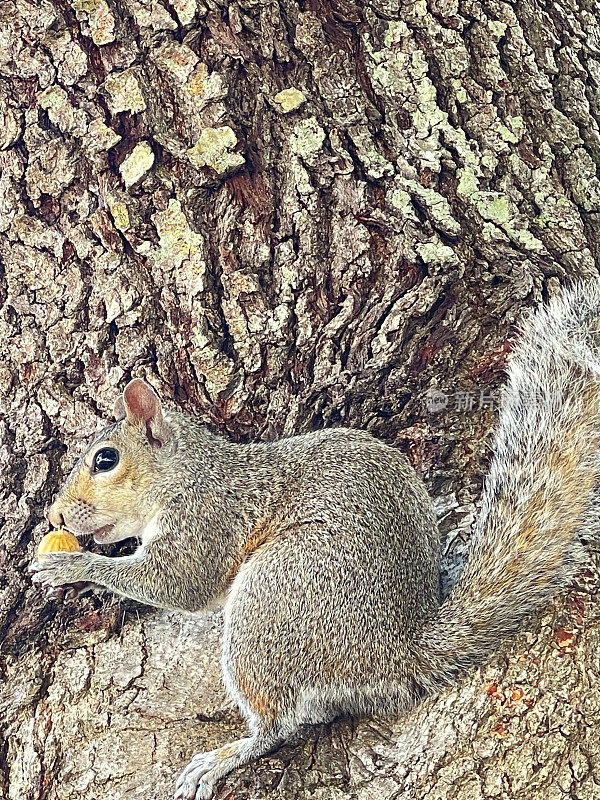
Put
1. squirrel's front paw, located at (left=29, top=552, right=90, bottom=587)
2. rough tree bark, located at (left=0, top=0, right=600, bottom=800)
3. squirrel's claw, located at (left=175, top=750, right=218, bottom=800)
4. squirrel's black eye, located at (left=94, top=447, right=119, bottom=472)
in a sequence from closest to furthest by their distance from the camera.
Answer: squirrel's claw, located at (left=175, top=750, right=218, bottom=800) → rough tree bark, located at (left=0, top=0, right=600, bottom=800) → squirrel's front paw, located at (left=29, top=552, right=90, bottom=587) → squirrel's black eye, located at (left=94, top=447, right=119, bottom=472)

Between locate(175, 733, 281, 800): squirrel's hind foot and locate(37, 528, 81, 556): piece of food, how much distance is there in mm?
591

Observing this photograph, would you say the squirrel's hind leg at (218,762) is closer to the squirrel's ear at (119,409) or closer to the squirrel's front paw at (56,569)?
the squirrel's front paw at (56,569)

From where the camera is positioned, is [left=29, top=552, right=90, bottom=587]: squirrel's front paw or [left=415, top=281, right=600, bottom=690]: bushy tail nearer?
[left=415, top=281, right=600, bottom=690]: bushy tail

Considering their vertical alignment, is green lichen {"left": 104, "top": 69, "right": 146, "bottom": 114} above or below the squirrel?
above

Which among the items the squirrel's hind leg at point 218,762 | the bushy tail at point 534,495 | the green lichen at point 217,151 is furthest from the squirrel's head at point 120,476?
the bushy tail at point 534,495

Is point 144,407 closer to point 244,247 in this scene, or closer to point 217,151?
point 244,247

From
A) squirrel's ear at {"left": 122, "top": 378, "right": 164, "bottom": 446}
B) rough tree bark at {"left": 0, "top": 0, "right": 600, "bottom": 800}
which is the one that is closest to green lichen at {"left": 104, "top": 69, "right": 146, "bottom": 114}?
rough tree bark at {"left": 0, "top": 0, "right": 600, "bottom": 800}

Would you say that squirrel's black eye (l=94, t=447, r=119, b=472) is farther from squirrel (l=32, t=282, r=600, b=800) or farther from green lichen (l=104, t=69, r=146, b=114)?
green lichen (l=104, t=69, r=146, b=114)

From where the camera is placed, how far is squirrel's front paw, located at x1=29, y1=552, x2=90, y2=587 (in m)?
2.01

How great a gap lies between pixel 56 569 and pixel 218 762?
583 mm

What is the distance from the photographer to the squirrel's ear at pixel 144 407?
203 cm

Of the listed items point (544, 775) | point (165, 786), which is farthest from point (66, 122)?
point (544, 775)

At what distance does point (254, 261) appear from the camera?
6.66ft

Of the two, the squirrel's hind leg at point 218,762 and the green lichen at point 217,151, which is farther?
the green lichen at point 217,151
